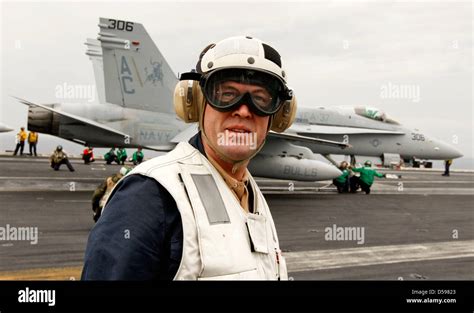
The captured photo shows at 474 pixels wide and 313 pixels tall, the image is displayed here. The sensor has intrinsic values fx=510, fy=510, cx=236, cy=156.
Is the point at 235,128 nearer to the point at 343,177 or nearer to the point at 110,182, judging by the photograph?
the point at 110,182

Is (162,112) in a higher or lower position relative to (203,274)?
higher

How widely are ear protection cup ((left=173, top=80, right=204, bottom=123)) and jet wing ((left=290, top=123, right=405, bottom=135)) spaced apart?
2003cm

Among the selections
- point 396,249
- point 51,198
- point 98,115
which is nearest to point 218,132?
point 396,249

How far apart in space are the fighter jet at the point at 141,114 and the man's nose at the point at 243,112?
55.5 ft

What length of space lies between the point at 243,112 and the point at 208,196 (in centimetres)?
40

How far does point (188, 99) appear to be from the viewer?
7.68ft

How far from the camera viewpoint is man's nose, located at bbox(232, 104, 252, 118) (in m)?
2.09

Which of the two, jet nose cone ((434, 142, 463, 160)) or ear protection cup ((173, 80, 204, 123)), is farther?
jet nose cone ((434, 142, 463, 160))

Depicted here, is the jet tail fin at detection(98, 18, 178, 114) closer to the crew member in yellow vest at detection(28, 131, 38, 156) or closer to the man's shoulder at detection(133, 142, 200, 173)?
the crew member in yellow vest at detection(28, 131, 38, 156)

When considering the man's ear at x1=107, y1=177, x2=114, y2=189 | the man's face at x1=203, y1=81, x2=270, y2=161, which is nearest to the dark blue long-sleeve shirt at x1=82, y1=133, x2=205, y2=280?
the man's face at x1=203, y1=81, x2=270, y2=161
